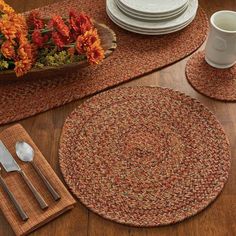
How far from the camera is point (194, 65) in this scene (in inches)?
38.7

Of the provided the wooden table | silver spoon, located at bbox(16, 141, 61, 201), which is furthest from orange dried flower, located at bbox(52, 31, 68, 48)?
silver spoon, located at bbox(16, 141, 61, 201)

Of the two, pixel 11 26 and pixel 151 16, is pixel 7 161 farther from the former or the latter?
pixel 151 16

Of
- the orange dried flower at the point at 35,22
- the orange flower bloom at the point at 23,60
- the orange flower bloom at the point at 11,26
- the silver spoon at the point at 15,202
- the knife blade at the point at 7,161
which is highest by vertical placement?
the orange flower bloom at the point at 11,26

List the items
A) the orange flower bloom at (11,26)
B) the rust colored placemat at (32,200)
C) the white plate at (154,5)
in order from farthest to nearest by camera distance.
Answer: the white plate at (154,5), the orange flower bloom at (11,26), the rust colored placemat at (32,200)

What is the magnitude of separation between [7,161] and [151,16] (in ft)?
1.61

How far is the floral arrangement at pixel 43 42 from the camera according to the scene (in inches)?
33.5

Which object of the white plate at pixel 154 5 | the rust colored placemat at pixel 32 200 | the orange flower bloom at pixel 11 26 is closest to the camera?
the rust colored placemat at pixel 32 200

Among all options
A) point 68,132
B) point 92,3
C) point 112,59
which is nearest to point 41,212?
Result: point 68,132

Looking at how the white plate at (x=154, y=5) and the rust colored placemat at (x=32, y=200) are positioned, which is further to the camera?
the white plate at (x=154, y=5)

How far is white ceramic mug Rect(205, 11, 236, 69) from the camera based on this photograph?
907mm

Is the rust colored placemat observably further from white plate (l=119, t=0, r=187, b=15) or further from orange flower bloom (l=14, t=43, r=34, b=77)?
white plate (l=119, t=0, r=187, b=15)

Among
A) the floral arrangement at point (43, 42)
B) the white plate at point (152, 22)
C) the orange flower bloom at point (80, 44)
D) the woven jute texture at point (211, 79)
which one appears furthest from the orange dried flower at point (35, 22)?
the woven jute texture at point (211, 79)

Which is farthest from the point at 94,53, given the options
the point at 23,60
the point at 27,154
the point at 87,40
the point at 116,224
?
the point at 116,224

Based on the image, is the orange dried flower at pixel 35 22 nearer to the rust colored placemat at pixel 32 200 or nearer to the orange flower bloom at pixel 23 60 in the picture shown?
the orange flower bloom at pixel 23 60
